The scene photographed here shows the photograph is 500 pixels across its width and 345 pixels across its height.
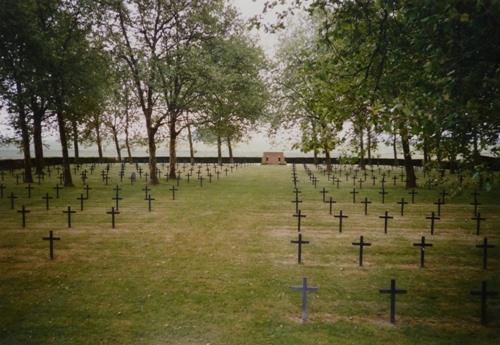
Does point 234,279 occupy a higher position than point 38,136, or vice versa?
point 38,136

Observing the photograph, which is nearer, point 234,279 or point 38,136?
point 234,279

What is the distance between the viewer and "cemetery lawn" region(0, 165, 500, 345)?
6988mm

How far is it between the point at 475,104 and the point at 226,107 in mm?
25473

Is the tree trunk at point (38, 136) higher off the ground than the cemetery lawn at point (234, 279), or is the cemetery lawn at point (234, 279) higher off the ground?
the tree trunk at point (38, 136)

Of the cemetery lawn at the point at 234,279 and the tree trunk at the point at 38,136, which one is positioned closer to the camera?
the cemetery lawn at the point at 234,279

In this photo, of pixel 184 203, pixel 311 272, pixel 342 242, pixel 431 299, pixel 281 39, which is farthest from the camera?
pixel 281 39

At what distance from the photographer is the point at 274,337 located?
22.2 ft

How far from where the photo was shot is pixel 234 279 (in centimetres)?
959

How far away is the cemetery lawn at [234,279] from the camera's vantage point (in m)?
6.99

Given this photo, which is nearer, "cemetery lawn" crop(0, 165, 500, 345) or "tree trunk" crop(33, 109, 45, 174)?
"cemetery lawn" crop(0, 165, 500, 345)

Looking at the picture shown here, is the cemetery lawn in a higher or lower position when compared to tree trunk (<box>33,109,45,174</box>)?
lower

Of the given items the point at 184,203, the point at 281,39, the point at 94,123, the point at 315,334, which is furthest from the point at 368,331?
the point at 94,123

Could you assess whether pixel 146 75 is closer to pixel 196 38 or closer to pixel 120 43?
pixel 120 43

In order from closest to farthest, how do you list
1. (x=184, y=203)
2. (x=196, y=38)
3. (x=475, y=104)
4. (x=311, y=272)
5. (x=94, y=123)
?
(x=475, y=104)
(x=311, y=272)
(x=184, y=203)
(x=196, y=38)
(x=94, y=123)
